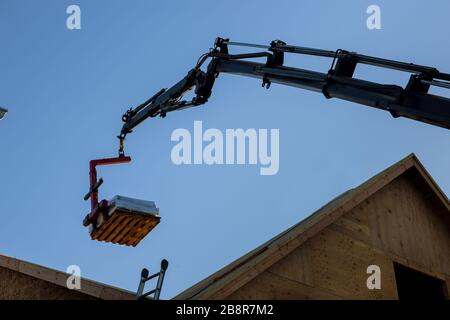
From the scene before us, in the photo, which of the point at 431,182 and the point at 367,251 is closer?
the point at 367,251

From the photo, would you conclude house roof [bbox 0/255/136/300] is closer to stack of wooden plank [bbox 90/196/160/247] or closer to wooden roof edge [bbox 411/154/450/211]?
stack of wooden plank [bbox 90/196/160/247]

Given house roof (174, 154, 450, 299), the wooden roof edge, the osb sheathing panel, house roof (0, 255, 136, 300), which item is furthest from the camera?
the wooden roof edge

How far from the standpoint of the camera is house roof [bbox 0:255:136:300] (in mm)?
10562

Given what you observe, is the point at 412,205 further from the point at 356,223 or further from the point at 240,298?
the point at 240,298

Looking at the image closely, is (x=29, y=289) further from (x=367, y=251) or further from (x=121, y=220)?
(x=367, y=251)

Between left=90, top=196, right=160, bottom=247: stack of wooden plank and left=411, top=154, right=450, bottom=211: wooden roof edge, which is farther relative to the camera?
left=411, top=154, right=450, bottom=211: wooden roof edge

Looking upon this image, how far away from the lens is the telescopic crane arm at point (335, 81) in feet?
35.9

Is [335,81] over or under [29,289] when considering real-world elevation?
over

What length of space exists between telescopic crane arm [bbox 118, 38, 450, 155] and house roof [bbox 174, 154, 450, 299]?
2349 millimetres

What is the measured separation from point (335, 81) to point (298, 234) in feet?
9.53

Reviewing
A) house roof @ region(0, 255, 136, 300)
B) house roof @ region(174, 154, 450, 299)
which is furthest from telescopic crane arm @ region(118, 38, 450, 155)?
house roof @ region(0, 255, 136, 300)

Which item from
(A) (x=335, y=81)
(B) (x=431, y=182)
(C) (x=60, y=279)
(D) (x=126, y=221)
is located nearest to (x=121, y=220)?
(D) (x=126, y=221)

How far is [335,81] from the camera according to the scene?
12430mm
